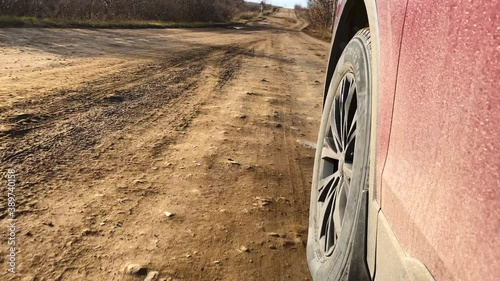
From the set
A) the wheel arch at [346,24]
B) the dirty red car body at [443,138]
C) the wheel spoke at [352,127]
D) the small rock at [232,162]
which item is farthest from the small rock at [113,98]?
the dirty red car body at [443,138]

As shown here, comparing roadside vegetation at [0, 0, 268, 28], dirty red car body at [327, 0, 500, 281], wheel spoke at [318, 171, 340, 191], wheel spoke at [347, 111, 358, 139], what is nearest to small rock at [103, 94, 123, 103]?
wheel spoke at [318, 171, 340, 191]

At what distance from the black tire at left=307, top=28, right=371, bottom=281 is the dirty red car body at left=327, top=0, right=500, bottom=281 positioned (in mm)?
148

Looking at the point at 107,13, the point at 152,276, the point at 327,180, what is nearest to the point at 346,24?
the point at 327,180

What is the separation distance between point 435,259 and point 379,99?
27.0 inches

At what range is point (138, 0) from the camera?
87.3 feet

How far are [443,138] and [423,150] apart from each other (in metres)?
0.12

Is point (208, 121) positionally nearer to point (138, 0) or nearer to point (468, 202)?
point (468, 202)

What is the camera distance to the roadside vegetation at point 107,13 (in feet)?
50.8

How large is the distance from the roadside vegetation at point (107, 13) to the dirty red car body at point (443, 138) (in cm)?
1429

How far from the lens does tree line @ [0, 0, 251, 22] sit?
16.7 meters

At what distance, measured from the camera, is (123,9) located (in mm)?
24594

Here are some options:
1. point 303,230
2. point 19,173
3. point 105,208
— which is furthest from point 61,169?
point 303,230

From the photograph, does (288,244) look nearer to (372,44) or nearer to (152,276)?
(152,276)

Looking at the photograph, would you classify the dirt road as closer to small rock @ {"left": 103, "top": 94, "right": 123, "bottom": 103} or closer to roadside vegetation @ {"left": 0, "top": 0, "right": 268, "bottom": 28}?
small rock @ {"left": 103, "top": 94, "right": 123, "bottom": 103}
